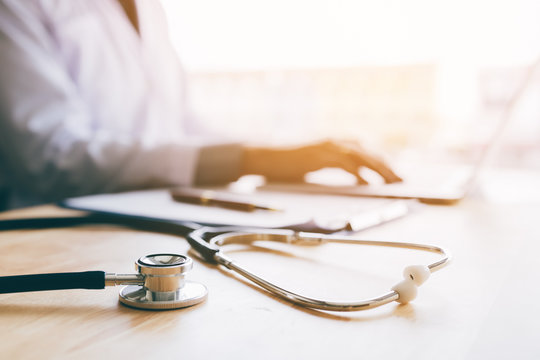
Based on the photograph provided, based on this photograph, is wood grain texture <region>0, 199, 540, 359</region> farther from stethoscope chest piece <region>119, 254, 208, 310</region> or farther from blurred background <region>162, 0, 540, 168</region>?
blurred background <region>162, 0, 540, 168</region>

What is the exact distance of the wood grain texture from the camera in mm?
215

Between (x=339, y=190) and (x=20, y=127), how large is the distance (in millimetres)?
583

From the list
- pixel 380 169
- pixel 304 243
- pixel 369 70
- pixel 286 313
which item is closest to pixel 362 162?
pixel 380 169

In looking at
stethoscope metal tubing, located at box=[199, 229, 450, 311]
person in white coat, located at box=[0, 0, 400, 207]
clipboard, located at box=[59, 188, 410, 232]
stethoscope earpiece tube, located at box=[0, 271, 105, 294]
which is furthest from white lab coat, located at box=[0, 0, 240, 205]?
stethoscope earpiece tube, located at box=[0, 271, 105, 294]

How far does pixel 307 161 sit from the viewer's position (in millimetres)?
981

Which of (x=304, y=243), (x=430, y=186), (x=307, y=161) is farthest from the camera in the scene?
(x=307, y=161)

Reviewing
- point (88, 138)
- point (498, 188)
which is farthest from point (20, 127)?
point (498, 188)

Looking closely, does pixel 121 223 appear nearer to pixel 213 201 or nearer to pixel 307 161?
pixel 213 201

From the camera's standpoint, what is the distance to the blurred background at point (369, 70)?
1084mm

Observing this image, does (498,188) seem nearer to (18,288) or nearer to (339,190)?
(339,190)

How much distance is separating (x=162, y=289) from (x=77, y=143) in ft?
2.29

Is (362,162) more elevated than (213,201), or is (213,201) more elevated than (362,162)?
(362,162)

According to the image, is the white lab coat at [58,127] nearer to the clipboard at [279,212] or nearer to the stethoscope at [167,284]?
the clipboard at [279,212]

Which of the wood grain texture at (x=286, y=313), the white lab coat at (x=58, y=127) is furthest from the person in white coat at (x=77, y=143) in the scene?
the wood grain texture at (x=286, y=313)
